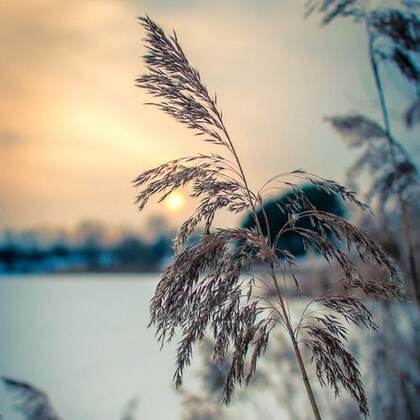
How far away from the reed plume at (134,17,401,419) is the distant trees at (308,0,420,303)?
194cm

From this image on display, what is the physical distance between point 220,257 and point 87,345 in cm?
529

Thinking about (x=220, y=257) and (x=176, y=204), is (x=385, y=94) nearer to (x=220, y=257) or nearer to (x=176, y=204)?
(x=176, y=204)

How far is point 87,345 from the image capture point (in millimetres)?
6867

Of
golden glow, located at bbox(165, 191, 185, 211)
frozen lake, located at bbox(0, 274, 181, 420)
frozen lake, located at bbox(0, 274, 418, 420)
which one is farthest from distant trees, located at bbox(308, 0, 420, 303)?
frozen lake, located at bbox(0, 274, 181, 420)

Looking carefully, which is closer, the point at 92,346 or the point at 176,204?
the point at 176,204

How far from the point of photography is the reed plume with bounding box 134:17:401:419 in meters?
2.03

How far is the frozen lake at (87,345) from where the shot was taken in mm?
5363

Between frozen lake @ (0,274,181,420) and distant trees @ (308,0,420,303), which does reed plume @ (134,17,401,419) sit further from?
frozen lake @ (0,274,181,420)

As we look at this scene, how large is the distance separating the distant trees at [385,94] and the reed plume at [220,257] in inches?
76.5

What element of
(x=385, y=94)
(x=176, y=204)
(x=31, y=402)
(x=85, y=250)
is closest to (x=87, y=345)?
(x=85, y=250)

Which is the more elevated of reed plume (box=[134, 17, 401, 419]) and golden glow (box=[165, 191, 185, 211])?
golden glow (box=[165, 191, 185, 211])

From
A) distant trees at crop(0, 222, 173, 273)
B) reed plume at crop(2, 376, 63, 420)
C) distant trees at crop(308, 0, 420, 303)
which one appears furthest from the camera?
distant trees at crop(0, 222, 173, 273)

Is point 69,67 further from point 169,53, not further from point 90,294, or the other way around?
point 90,294

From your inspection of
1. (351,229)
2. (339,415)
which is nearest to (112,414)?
(339,415)
